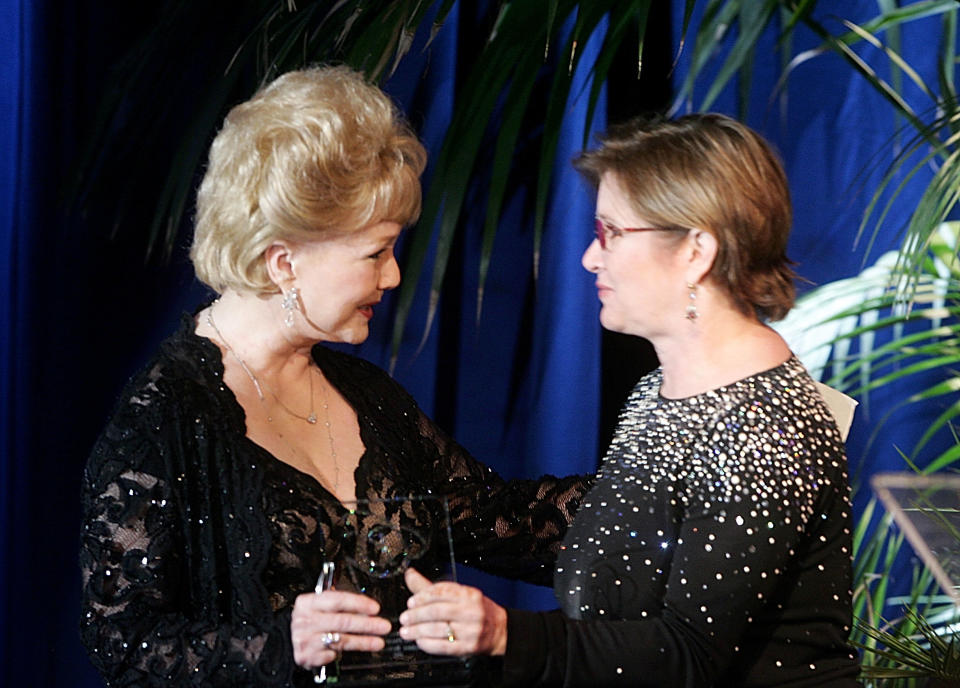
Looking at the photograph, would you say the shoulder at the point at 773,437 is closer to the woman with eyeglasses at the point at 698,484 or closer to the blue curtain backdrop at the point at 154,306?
the woman with eyeglasses at the point at 698,484

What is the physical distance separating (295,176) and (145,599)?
22.0 inches

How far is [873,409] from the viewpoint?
8.52 feet

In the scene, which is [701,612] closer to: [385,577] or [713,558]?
[713,558]

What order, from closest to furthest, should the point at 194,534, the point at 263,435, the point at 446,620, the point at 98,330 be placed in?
the point at 446,620 → the point at 194,534 → the point at 263,435 → the point at 98,330

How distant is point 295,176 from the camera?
143cm

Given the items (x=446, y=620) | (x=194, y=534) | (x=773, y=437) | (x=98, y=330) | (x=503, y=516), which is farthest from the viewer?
(x=98, y=330)

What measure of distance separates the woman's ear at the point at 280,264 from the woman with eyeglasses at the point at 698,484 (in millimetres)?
418

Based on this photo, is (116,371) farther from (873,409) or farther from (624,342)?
(873,409)

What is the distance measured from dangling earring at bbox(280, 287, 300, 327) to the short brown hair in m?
0.46

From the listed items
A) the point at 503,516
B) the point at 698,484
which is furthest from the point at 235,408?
the point at 698,484

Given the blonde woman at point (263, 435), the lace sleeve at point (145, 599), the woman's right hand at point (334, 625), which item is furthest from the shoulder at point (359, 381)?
the woman's right hand at point (334, 625)

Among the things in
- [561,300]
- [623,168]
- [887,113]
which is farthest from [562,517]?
[887,113]

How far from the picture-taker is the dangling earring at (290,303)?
4.94 feet

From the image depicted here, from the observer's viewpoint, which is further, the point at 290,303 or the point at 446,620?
the point at 290,303
